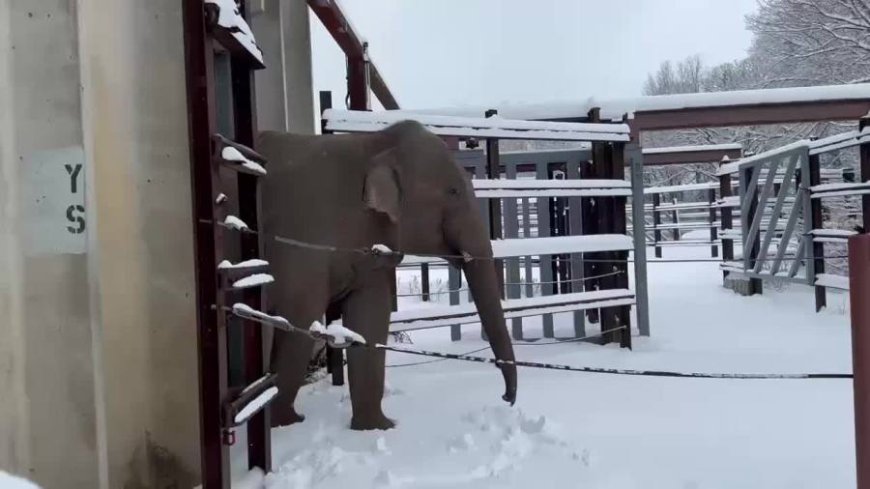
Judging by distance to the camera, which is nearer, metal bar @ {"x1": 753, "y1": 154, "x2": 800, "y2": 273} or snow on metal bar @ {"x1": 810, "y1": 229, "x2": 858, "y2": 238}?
snow on metal bar @ {"x1": 810, "y1": 229, "x2": 858, "y2": 238}

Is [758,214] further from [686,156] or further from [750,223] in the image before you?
[686,156]

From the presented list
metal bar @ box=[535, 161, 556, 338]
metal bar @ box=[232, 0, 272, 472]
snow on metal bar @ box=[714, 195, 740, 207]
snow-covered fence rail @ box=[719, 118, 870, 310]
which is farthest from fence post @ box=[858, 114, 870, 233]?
metal bar @ box=[232, 0, 272, 472]

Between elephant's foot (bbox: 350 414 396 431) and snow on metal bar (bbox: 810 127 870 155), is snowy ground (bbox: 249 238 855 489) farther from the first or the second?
snow on metal bar (bbox: 810 127 870 155)

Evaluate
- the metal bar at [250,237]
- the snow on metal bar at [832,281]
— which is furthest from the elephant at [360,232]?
the snow on metal bar at [832,281]

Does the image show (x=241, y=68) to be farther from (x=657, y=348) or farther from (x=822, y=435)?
(x=657, y=348)

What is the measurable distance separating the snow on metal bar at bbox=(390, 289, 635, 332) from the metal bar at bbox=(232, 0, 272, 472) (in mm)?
2289

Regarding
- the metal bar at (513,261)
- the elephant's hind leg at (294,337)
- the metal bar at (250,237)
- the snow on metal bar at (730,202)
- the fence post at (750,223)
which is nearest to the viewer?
the metal bar at (250,237)

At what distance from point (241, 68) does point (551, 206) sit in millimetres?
5869

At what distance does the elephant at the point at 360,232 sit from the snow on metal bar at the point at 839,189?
549 centimetres

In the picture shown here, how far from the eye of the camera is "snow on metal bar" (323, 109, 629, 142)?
19.2ft

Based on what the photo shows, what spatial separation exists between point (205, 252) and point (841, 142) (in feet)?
26.9

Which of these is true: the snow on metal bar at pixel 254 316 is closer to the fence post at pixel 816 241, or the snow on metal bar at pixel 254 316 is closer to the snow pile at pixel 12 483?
the snow pile at pixel 12 483

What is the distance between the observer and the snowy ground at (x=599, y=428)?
136 inches

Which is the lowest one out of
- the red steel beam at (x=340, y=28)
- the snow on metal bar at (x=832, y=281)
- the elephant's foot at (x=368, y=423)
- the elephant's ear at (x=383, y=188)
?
the elephant's foot at (x=368, y=423)
